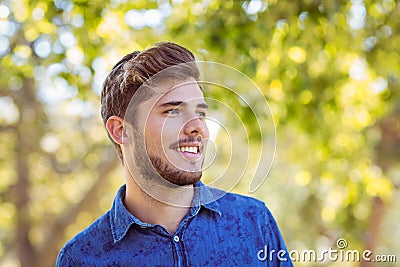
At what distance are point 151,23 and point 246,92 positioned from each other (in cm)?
112

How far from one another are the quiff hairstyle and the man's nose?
10 centimetres

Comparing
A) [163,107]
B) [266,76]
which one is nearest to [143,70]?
[163,107]

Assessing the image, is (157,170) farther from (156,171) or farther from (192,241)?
(192,241)

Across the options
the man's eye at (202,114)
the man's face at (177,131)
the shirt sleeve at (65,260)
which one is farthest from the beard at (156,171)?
the shirt sleeve at (65,260)

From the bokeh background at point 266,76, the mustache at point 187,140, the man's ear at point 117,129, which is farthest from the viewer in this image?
the bokeh background at point 266,76

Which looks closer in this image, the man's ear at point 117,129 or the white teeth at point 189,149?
the white teeth at point 189,149

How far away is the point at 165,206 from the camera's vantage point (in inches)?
51.3

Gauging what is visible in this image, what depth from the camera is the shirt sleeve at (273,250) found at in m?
1.30

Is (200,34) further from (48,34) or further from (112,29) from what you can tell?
(48,34)

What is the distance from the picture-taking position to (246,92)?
2102mm

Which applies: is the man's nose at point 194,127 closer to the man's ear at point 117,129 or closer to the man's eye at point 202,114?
the man's eye at point 202,114

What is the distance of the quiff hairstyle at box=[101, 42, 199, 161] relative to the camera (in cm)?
128

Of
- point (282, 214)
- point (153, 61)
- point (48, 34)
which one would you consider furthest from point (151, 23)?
point (282, 214)

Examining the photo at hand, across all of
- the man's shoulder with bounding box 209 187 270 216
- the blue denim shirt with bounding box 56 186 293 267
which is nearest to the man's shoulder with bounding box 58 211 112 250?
the blue denim shirt with bounding box 56 186 293 267
